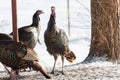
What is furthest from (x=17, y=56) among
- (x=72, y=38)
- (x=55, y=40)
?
(x=72, y=38)

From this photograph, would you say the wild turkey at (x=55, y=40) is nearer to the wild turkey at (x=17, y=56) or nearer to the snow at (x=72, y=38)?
the snow at (x=72, y=38)

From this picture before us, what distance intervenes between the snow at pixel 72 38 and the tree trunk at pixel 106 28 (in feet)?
0.67

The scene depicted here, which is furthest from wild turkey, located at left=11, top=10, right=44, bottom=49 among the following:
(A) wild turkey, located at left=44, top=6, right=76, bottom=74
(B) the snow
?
(B) the snow

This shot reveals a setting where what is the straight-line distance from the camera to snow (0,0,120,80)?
24.5 ft

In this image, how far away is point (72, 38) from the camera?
506 inches

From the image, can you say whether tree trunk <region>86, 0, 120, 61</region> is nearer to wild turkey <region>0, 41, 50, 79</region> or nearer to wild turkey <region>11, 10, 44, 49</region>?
wild turkey <region>11, 10, 44, 49</region>

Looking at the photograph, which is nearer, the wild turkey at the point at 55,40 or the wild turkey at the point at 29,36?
the wild turkey at the point at 55,40

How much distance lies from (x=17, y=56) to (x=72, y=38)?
638 cm

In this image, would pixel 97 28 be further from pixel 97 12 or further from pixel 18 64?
pixel 18 64

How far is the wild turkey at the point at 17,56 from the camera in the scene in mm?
6523

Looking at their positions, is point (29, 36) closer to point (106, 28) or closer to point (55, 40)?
point (55, 40)

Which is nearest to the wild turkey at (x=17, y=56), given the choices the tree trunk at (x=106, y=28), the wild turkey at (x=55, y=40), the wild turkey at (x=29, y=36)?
the wild turkey at (x=55, y=40)

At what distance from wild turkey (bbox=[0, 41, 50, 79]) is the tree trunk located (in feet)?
7.27

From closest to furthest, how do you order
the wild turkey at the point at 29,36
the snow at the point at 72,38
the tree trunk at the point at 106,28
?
the snow at the point at 72,38 → the wild turkey at the point at 29,36 → the tree trunk at the point at 106,28
